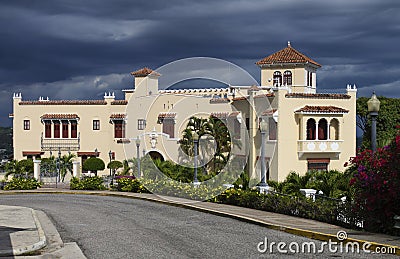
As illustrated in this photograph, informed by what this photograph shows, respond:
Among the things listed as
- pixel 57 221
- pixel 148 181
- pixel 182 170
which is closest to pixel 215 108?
pixel 182 170

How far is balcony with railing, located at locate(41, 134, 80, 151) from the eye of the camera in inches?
1970

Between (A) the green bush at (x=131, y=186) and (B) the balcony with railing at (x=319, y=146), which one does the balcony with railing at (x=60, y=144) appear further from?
(B) the balcony with railing at (x=319, y=146)

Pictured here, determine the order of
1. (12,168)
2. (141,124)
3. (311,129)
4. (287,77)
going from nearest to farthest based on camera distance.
→ 1. (311,129)
2. (287,77)
3. (12,168)
4. (141,124)

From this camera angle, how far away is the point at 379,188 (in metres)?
12.1

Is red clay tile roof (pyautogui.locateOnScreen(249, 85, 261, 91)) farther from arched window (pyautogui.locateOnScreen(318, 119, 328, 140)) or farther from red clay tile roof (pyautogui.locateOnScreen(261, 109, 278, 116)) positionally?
arched window (pyautogui.locateOnScreen(318, 119, 328, 140))

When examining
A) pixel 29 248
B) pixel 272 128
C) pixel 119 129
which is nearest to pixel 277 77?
pixel 272 128

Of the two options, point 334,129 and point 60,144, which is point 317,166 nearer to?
point 334,129

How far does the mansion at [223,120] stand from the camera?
123 feet

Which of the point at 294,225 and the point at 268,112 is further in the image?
the point at 268,112

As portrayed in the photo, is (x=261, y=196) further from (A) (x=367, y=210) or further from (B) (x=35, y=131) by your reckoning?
(B) (x=35, y=131)

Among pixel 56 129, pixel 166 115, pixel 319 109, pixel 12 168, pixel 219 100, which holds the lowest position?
pixel 12 168

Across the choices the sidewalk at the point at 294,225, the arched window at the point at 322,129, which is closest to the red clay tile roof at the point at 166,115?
the arched window at the point at 322,129

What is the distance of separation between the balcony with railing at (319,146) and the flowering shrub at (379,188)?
2464cm

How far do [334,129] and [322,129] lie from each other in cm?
96
